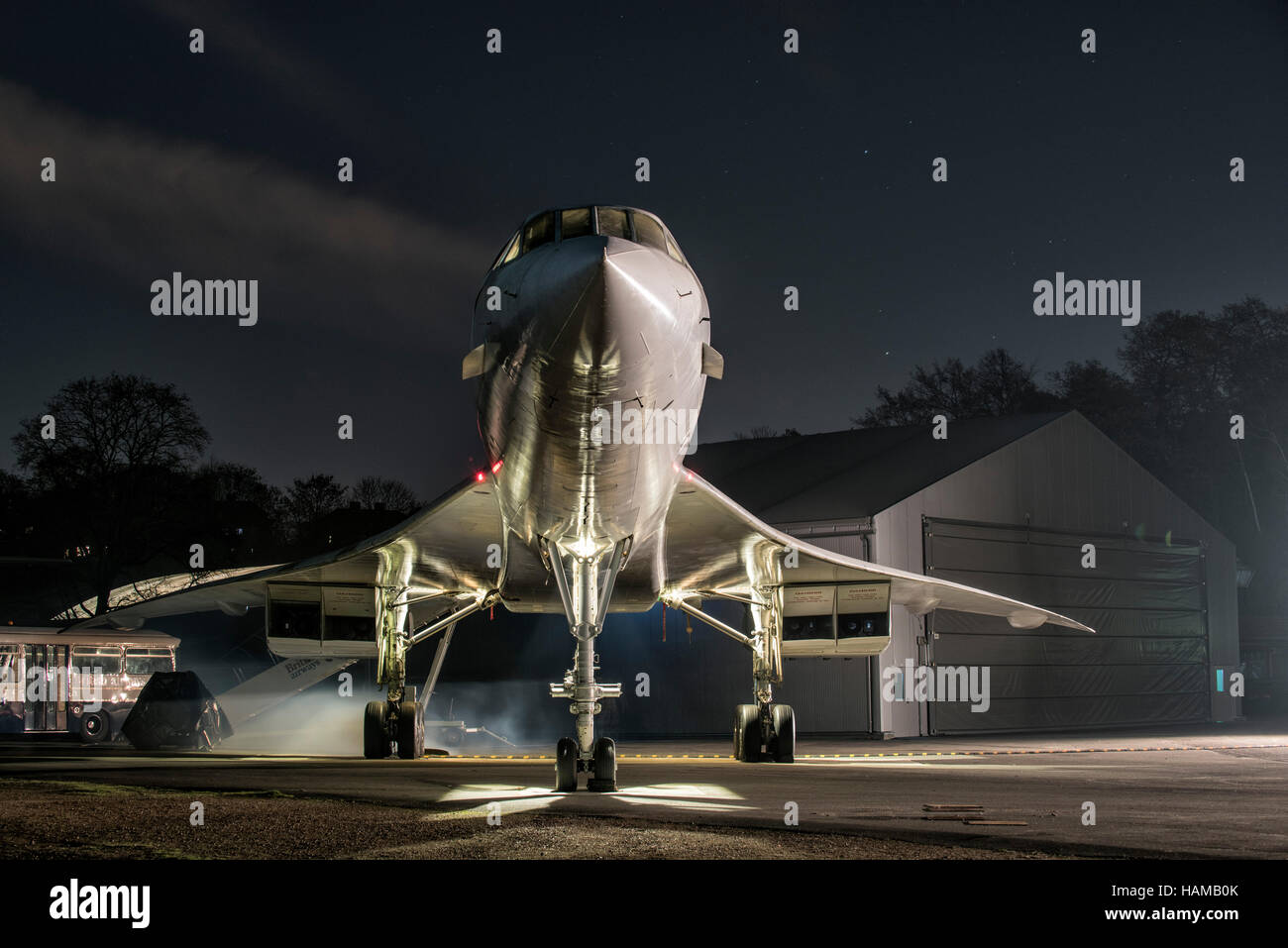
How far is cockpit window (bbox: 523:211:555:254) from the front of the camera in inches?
326

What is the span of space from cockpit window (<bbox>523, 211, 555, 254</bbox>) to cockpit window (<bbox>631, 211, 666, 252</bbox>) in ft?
2.00

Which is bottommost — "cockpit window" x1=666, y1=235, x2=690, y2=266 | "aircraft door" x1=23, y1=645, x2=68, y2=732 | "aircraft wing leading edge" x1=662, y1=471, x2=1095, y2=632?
"aircraft door" x1=23, y1=645, x2=68, y2=732

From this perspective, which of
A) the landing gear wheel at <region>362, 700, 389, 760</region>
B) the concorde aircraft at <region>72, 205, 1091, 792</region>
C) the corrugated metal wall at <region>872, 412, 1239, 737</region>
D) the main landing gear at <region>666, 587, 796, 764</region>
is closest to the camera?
the concorde aircraft at <region>72, 205, 1091, 792</region>

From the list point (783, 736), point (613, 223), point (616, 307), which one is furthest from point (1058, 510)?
point (616, 307)

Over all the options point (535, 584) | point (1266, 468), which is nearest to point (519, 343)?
point (535, 584)

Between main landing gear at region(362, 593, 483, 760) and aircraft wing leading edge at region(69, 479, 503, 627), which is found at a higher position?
aircraft wing leading edge at region(69, 479, 503, 627)

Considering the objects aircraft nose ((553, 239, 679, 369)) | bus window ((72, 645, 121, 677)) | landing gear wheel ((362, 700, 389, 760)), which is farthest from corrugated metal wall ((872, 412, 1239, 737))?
aircraft nose ((553, 239, 679, 369))

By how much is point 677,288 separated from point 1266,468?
169 ft

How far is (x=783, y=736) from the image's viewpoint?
14.1 meters

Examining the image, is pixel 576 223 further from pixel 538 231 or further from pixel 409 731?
pixel 409 731

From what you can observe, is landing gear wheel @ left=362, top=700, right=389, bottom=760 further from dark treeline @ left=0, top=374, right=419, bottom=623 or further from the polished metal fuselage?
dark treeline @ left=0, top=374, right=419, bottom=623

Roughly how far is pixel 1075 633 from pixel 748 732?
61.1ft
